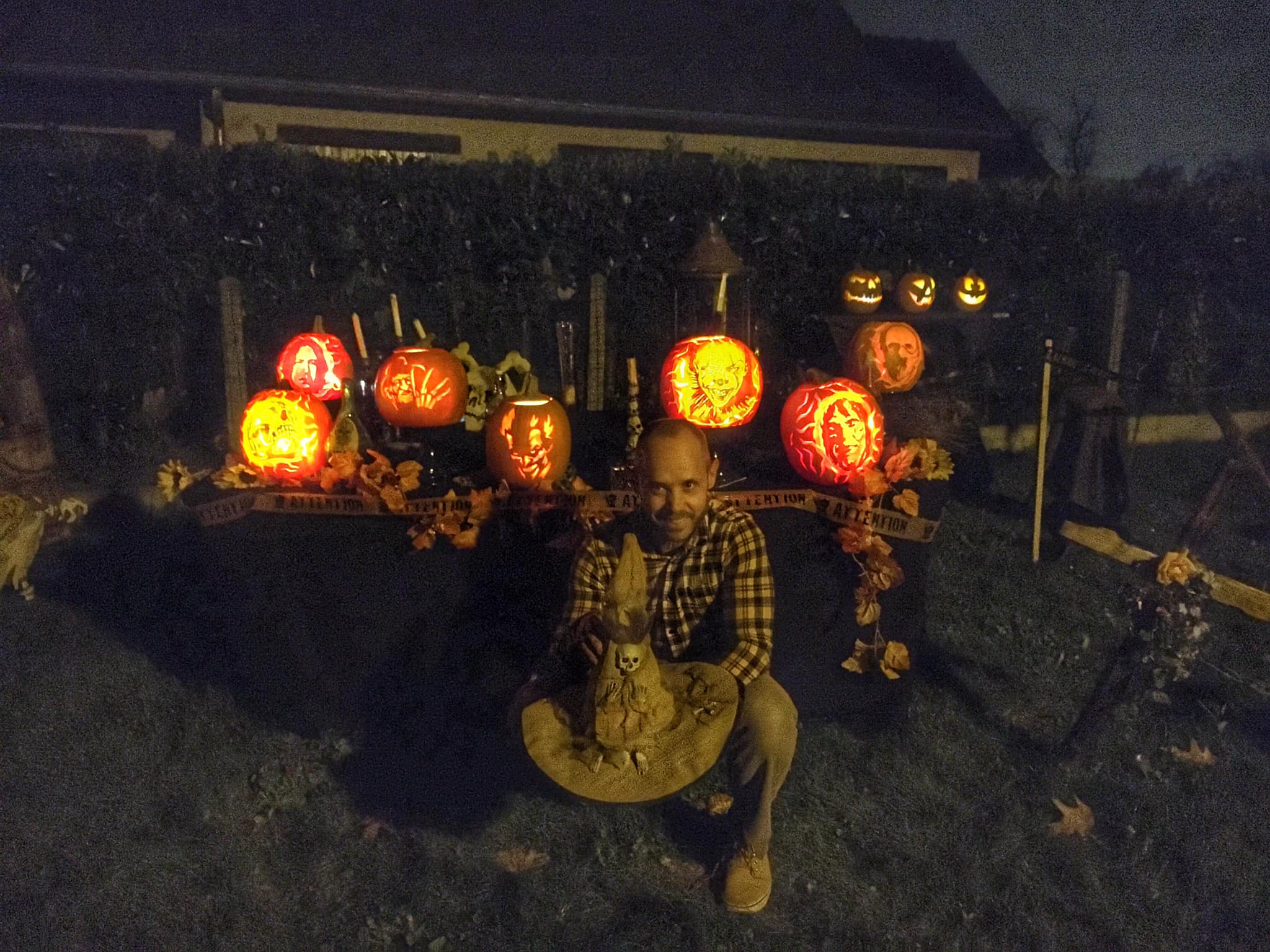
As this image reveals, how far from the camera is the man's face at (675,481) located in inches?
120

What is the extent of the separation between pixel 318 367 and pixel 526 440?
6.66 feet

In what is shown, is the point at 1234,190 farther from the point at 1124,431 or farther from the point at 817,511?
the point at 817,511

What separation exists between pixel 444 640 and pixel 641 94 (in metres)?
8.88

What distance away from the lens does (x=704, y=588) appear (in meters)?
3.39

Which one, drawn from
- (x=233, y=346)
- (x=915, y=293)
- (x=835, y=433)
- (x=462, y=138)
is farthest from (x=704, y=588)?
(x=462, y=138)

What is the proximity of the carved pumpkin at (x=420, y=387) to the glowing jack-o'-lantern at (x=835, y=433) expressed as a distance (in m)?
1.79

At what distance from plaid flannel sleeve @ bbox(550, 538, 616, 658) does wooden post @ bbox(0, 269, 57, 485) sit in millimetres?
4836

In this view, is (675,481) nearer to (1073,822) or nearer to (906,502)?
(906,502)

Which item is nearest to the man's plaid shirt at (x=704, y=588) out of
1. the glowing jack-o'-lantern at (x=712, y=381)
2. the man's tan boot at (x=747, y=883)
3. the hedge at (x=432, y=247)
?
the man's tan boot at (x=747, y=883)

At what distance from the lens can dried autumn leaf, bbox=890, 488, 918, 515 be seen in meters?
4.14

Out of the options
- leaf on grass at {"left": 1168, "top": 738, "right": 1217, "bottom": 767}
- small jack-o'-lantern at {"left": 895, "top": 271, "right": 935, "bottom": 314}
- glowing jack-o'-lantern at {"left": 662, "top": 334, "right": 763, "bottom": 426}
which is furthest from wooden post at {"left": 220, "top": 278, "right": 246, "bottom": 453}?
leaf on grass at {"left": 1168, "top": 738, "right": 1217, "bottom": 767}

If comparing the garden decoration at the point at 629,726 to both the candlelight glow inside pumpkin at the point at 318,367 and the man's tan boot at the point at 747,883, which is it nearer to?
the man's tan boot at the point at 747,883

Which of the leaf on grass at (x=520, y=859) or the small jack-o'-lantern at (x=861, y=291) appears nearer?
the leaf on grass at (x=520, y=859)

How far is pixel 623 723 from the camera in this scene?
2803 millimetres
